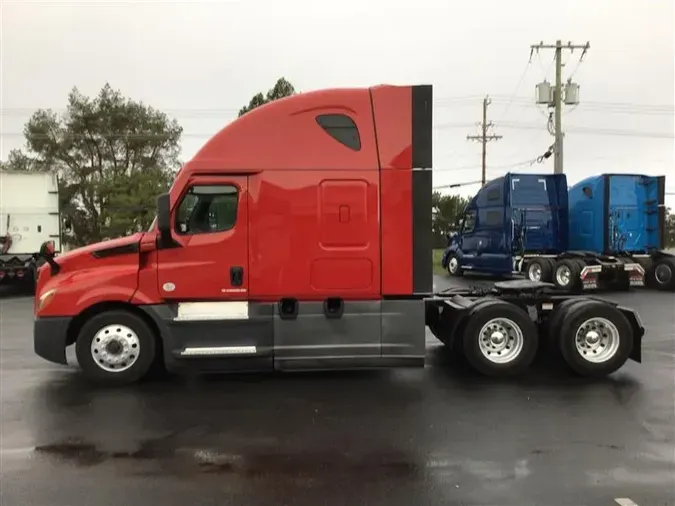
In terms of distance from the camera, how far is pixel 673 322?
38.4 feet

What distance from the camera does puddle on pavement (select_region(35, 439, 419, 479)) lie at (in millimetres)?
4434

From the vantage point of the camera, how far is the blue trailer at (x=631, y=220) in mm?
18422

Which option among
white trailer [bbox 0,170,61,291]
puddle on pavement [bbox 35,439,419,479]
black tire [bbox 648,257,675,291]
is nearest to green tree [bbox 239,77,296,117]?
white trailer [bbox 0,170,61,291]

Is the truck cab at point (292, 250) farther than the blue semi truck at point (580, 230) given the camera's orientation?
No

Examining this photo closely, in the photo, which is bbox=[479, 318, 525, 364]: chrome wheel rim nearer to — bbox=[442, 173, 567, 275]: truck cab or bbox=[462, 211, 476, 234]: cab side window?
bbox=[442, 173, 567, 275]: truck cab

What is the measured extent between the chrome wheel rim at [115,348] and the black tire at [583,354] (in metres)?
5.01

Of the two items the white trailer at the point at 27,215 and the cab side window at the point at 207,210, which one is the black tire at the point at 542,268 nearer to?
the cab side window at the point at 207,210

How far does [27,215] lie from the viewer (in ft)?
63.8

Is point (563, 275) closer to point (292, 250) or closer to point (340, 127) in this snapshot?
point (340, 127)

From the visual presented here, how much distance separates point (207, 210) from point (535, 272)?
14.8m

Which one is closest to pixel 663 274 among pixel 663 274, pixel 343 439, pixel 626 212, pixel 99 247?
pixel 663 274

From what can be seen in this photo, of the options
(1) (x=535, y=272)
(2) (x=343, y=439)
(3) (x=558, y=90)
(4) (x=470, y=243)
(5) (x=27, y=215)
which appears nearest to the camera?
(2) (x=343, y=439)

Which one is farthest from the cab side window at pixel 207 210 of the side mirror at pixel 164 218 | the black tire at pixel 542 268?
the black tire at pixel 542 268

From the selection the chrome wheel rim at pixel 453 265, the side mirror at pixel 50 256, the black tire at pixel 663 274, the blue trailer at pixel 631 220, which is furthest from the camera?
the chrome wheel rim at pixel 453 265
